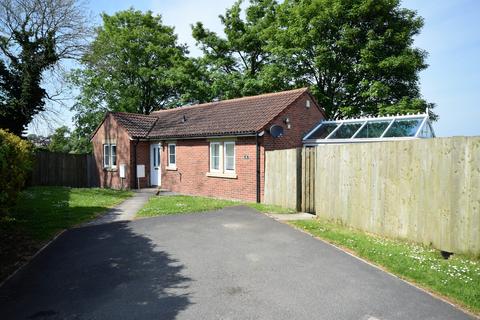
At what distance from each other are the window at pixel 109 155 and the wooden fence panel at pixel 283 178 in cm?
1288

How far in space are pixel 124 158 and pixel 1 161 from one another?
15.8m

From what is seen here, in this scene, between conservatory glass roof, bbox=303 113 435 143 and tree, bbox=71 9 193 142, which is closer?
conservatory glass roof, bbox=303 113 435 143

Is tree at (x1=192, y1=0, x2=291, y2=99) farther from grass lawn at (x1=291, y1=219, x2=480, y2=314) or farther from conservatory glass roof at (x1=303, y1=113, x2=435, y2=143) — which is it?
grass lawn at (x1=291, y1=219, x2=480, y2=314)

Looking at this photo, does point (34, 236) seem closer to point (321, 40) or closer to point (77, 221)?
point (77, 221)

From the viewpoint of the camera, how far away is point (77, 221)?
35.1 ft

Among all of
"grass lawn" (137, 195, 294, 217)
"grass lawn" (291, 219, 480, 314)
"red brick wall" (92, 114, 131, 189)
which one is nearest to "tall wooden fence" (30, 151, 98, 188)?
"red brick wall" (92, 114, 131, 189)

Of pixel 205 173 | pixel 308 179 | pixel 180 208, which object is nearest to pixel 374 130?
pixel 308 179

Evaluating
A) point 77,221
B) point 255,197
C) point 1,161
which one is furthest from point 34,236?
point 255,197

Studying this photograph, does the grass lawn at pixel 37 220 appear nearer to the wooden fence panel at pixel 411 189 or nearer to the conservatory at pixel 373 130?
the wooden fence panel at pixel 411 189

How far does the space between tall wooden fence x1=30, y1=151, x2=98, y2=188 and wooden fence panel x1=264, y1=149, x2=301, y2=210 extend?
1562cm

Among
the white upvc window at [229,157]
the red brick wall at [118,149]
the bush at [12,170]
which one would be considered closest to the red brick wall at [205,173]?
the white upvc window at [229,157]

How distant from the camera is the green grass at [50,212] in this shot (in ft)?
31.0

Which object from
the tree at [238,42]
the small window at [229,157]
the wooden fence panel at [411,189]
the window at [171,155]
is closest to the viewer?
the wooden fence panel at [411,189]

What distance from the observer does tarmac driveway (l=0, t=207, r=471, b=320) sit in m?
4.76
